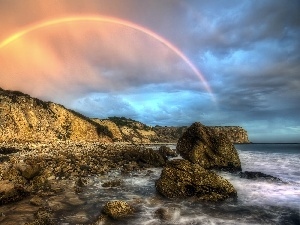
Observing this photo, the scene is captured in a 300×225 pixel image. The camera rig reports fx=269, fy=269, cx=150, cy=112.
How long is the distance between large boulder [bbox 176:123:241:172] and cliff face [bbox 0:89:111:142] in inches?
1657

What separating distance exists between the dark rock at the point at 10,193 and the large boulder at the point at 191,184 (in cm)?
771

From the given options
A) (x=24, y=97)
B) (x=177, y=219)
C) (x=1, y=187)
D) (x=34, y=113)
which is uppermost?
(x=24, y=97)

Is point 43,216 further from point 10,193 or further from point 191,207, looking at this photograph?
point 191,207

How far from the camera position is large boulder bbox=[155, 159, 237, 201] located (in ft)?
51.6

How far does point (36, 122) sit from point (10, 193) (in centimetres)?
6013

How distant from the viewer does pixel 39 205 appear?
13039mm

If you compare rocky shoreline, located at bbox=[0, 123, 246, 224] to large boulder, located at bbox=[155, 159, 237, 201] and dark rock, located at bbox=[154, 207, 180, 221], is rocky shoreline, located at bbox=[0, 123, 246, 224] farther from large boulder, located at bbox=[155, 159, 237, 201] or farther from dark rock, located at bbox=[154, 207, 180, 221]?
dark rock, located at bbox=[154, 207, 180, 221]

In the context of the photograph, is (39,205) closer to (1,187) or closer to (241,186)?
(1,187)

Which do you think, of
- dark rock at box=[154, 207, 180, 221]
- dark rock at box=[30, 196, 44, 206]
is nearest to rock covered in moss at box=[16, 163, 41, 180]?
dark rock at box=[30, 196, 44, 206]

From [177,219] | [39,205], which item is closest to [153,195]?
[177,219]

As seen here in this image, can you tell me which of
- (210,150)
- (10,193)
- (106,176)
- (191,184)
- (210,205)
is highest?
(210,150)

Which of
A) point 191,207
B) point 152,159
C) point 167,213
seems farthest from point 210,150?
point 167,213

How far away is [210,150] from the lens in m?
29.8

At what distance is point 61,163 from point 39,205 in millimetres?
11892
